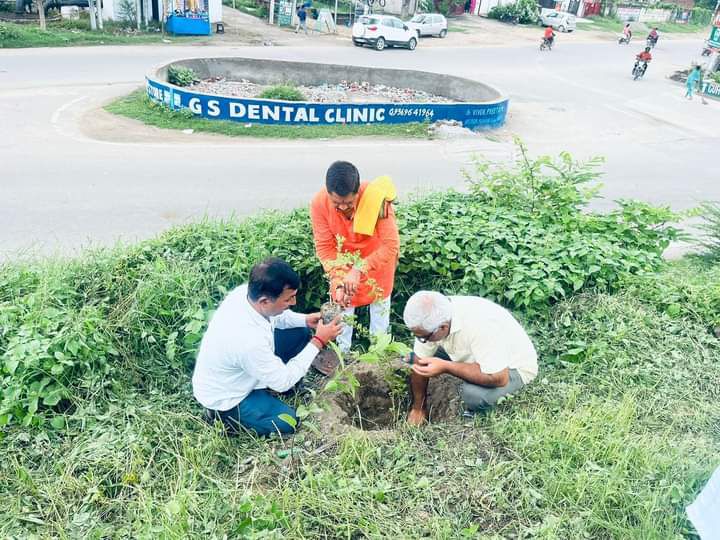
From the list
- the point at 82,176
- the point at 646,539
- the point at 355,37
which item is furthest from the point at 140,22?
the point at 646,539

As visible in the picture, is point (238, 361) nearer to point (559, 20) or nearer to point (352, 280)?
point (352, 280)

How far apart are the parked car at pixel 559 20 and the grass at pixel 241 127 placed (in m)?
28.3

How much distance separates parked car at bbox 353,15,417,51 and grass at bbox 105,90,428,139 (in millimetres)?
12284

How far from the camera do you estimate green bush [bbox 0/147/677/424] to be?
384 cm

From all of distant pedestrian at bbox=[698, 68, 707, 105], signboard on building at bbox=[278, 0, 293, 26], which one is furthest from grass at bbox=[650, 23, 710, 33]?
signboard on building at bbox=[278, 0, 293, 26]

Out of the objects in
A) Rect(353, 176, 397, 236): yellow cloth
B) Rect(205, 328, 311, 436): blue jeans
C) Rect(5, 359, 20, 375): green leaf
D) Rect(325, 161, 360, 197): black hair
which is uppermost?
Rect(325, 161, 360, 197): black hair

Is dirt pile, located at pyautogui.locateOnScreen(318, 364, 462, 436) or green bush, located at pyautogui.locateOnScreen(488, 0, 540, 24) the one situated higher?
green bush, located at pyautogui.locateOnScreen(488, 0, 540, 24)

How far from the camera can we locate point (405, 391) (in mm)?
4262

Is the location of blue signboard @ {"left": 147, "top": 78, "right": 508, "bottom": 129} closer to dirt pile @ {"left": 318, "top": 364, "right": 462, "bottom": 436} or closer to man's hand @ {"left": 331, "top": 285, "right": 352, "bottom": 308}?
man's hand @ {"left": 331, "top": 285, "right": 352, "bottom": 308}

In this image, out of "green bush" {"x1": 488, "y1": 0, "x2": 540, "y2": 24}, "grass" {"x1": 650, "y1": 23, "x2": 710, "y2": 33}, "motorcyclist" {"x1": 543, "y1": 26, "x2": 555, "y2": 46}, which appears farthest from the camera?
"grass" {"x1": 650, "y1": 23, "x2": 710, "y2": 33}

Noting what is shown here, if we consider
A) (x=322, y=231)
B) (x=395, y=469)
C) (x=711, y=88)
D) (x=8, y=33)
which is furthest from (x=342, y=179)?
(x=711, y=88)

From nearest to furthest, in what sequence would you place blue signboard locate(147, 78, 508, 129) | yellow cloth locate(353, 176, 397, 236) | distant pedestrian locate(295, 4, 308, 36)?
yellow cloth locate(353, 176, 397, 236) → blue signboard locate(147, 78, 508, 129) → distant pedestrian locate(295, 4, 308, 36)

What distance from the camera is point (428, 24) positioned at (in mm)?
28281

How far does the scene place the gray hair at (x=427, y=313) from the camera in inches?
136
